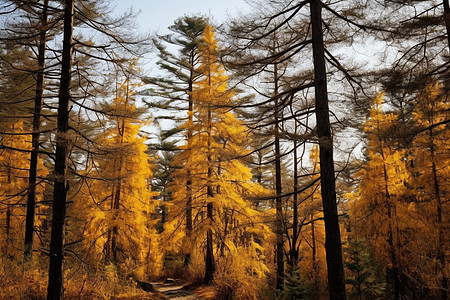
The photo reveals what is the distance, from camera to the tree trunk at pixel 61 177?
20.8 feet

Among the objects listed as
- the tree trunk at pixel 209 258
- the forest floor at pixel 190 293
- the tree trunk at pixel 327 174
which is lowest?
the forest floor at pixel 190 293

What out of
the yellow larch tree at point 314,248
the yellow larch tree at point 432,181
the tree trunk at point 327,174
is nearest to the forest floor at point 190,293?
the yellow larch tree at point 314,248

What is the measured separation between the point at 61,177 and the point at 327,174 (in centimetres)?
539

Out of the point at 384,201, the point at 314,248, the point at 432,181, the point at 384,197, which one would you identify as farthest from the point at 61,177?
the point at 432,181

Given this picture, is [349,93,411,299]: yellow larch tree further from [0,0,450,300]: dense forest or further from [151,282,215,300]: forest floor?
[151,282,215,300]: forest floor

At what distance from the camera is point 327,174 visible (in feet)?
18.3

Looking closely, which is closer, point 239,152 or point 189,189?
point 239,152

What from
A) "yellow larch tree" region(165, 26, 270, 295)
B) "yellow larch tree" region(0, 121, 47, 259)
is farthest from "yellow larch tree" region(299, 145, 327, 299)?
"yellow larch tree" region(0, 121, 47, 259)

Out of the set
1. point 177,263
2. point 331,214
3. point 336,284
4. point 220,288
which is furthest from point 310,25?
point 177,263

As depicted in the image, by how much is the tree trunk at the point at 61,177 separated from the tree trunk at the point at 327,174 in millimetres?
→ 5231

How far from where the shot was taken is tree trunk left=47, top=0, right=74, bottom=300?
6.35m

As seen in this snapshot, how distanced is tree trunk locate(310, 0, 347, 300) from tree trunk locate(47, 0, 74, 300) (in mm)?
5231

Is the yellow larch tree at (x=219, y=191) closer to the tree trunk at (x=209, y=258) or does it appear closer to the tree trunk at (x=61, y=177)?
the tree trunk at (x=209, y=258)

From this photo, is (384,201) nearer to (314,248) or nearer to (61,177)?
(314,248)
